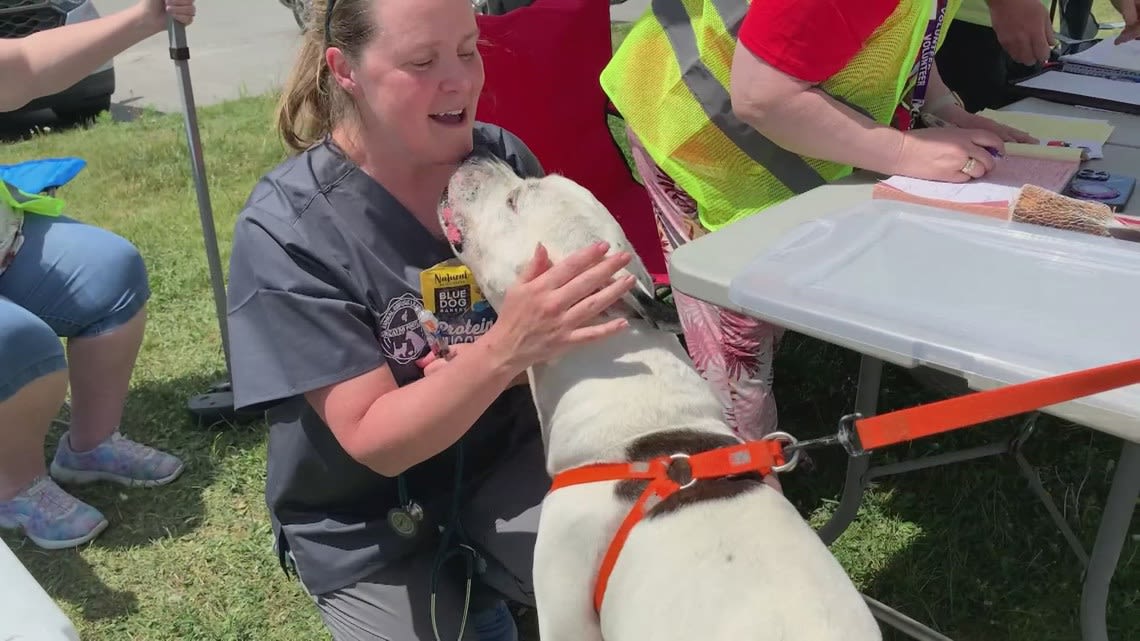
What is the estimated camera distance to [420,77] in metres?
2.07

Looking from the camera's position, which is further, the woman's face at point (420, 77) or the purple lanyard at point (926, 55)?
the purple lanyard at point (926, 55)

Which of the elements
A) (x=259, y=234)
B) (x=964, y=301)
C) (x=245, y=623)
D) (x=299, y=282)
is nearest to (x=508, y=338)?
(x=299, y=282)

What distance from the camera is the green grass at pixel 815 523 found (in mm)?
3051

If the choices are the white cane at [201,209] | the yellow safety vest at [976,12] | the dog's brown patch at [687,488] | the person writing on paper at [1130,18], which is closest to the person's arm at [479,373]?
the dog's brown patch at [687,488]

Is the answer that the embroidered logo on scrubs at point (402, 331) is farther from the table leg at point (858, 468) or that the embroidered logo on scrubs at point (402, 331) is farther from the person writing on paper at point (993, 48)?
the person writing on paper at point (993, 48)

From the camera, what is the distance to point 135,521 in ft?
11.6

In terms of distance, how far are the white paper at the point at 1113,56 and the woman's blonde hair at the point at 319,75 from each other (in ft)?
9.01

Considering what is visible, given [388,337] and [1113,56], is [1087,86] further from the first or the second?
[388,337]

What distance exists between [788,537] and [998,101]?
8.47 feet

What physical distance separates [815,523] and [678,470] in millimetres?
1767

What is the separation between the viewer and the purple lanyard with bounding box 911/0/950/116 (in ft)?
8.07

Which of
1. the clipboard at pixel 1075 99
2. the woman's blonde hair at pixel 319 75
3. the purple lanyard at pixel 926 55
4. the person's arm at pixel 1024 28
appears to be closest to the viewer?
the woman's blonde hair at pixel 319 75

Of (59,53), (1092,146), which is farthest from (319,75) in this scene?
(1092,146)

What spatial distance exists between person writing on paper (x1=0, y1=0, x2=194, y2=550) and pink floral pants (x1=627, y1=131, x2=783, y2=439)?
1848mm
